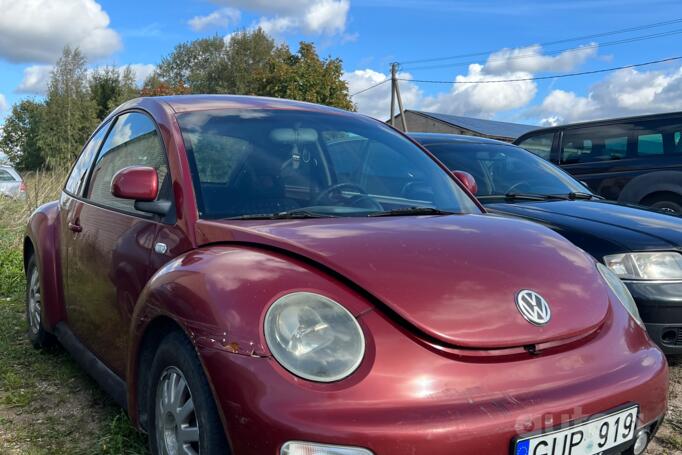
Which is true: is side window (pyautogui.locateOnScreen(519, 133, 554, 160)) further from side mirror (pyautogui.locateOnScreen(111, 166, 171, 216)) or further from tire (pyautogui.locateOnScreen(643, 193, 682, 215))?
side mirror (pyautogui.locateOnScreen(111, 166, 171, 216))

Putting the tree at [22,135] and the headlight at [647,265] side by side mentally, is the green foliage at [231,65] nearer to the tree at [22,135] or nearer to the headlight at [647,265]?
the tree at [22,135]

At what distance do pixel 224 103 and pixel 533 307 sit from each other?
1779 millimetres

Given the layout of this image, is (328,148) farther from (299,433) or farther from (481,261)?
(299,433)

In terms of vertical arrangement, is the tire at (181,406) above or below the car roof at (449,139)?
below

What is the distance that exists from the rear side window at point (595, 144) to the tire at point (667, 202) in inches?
31.0

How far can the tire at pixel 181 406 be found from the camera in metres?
1.74

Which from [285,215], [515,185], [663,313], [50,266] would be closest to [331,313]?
[285,215]

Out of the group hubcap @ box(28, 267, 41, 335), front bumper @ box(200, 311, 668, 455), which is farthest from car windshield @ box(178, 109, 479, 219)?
hubcap @ box(28, 267, 41, 335)

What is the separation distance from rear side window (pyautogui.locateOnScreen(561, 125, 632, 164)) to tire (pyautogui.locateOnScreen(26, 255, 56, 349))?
660 centimetres

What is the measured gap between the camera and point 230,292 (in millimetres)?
1811

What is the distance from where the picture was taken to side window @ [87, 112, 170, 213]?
2646 mm

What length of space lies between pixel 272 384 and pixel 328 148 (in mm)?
1620

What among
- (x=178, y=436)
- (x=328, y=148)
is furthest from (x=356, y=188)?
(x=178, y=436)

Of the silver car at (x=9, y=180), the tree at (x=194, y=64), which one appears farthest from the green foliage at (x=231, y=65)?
the silver car at (x=9, y=180)
